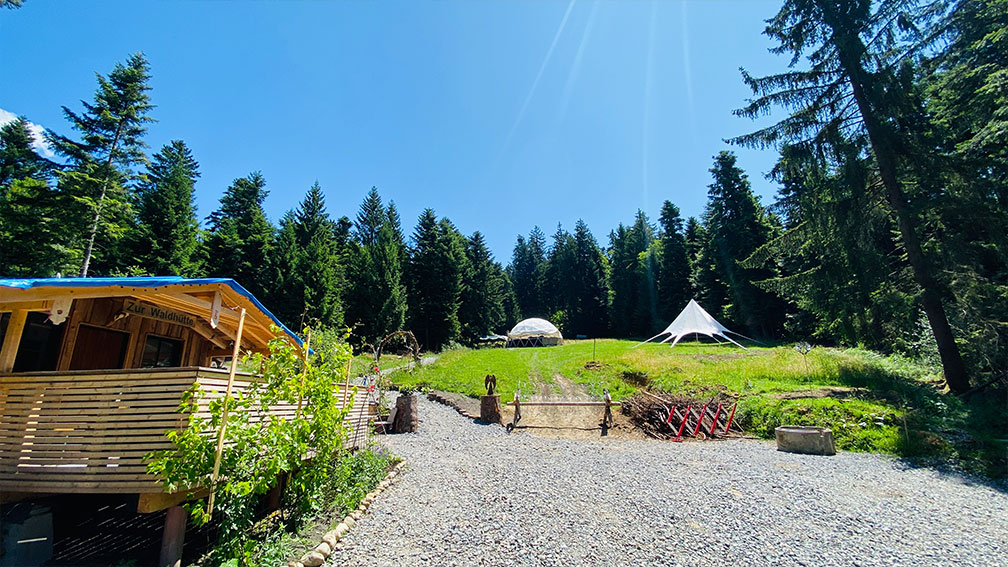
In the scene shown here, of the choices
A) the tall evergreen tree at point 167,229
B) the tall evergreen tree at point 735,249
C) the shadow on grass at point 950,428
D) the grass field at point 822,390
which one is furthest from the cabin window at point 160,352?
the tall evergreen tree at point 735,249

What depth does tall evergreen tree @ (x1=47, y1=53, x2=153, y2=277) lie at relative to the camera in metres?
19.2

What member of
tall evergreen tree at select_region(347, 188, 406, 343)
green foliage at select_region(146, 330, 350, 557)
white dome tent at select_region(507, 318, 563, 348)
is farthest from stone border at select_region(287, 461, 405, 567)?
white dome tent at select_region(507, 318, 563, 348)

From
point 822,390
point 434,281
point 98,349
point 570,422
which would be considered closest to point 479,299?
point 434,281

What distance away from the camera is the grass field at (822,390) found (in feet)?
27.1

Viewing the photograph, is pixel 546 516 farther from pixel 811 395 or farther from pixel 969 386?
pixel 969 386

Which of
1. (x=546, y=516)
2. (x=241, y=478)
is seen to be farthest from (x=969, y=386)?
(x=241, y=478)

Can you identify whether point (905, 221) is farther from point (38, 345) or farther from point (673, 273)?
point (673, 273)

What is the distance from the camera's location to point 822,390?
11688mm

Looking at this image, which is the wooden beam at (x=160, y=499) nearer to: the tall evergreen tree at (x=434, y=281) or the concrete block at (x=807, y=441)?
the concrete block at (x=807, y=441)

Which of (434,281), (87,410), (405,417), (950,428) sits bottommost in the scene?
(950,428)

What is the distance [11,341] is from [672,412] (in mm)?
12665

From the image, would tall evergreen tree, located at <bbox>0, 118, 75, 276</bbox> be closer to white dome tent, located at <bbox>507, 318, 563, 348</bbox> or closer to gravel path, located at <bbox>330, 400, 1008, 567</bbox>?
gravel path, located at <bbox>330, 400, 1008, 567</bbox>

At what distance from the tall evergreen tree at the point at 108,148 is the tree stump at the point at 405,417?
20.5m

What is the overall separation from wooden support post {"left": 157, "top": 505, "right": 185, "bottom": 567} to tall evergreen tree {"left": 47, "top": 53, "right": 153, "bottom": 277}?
23421 millimetres
